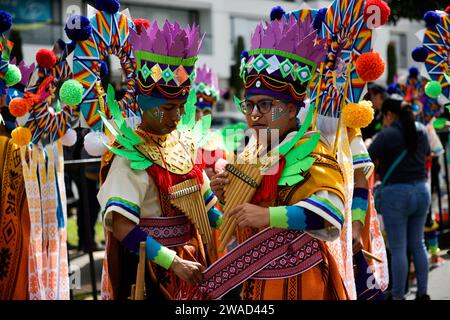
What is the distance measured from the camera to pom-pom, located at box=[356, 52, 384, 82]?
270cm

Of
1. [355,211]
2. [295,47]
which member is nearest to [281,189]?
[295,47]

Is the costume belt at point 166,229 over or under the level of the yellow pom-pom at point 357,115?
under

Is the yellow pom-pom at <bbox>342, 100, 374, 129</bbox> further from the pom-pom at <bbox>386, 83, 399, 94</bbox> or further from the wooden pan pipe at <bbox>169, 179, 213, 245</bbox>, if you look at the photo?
the pom-pom at <bbox>386, 83, 399, 94</bbox>

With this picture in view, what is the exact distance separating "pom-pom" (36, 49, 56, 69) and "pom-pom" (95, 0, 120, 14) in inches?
28.4

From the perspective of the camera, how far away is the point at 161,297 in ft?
9.26

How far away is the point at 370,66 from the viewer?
2.71 m

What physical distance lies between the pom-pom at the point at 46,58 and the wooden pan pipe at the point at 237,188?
2.03 metres

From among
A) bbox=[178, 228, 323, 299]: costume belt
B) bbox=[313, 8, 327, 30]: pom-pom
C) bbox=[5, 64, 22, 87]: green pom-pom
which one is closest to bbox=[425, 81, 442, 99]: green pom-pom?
bbox=[313, 8, 327, 30]: pom-pom

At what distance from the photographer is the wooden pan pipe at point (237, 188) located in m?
2.47

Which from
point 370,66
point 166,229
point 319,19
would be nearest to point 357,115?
point 370,66

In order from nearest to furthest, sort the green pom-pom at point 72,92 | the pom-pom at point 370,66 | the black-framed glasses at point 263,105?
the black-framed glasses at point 263,105, the pom-pom at point 370,66, the green pom-pom at point 72,92

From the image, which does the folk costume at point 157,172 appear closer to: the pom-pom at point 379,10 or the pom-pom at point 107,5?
the pom-pom at point 107,5

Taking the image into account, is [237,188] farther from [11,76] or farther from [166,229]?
[11,76]

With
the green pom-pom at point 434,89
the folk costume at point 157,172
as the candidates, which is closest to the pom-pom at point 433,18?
the green pom-pom at point 434,89
